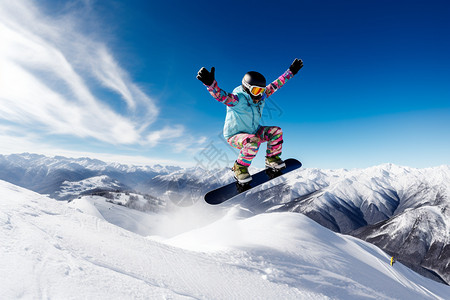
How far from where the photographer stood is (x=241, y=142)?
559 centimetres

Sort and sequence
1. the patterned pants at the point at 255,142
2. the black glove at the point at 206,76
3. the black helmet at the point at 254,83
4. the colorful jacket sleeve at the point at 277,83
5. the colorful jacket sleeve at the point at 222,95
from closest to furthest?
the black glove at the point at 206,76, the colorful jacket sleeve at the point at 222,95, the black helmet at the point at 254,83, the patterned pants at the point at 255,142, the colorful jacket sleeve at the point at 277,83

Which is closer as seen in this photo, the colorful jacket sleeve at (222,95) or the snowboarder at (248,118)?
the colorful jacket sleeve at (222,95)

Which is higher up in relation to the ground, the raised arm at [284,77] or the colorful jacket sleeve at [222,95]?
the raised arm at [284,77]

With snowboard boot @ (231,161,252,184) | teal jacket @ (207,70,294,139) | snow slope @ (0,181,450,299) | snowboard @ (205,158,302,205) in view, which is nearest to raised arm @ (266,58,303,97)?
teal jacket @ (207,70,294,139)

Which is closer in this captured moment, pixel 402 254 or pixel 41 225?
pixel 41 225

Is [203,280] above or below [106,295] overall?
below

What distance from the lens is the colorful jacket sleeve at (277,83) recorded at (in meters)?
6.17

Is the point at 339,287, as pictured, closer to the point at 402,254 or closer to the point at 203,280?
the point at 203,280

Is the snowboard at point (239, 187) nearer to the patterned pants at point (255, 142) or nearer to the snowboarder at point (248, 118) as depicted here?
the snowboarder at point (248, 118)

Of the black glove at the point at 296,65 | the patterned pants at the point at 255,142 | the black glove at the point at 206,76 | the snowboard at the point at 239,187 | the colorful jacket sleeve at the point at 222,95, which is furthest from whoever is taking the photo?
the snowboard at the point at 239,187

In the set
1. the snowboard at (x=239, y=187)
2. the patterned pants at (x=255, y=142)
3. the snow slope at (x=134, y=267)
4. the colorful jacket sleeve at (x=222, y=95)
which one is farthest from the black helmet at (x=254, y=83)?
the snow slope at (x=134, y=267)

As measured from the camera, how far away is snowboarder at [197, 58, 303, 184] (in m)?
5.18

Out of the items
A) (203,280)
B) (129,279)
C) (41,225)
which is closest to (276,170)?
(203,280)

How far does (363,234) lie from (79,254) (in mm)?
165980
